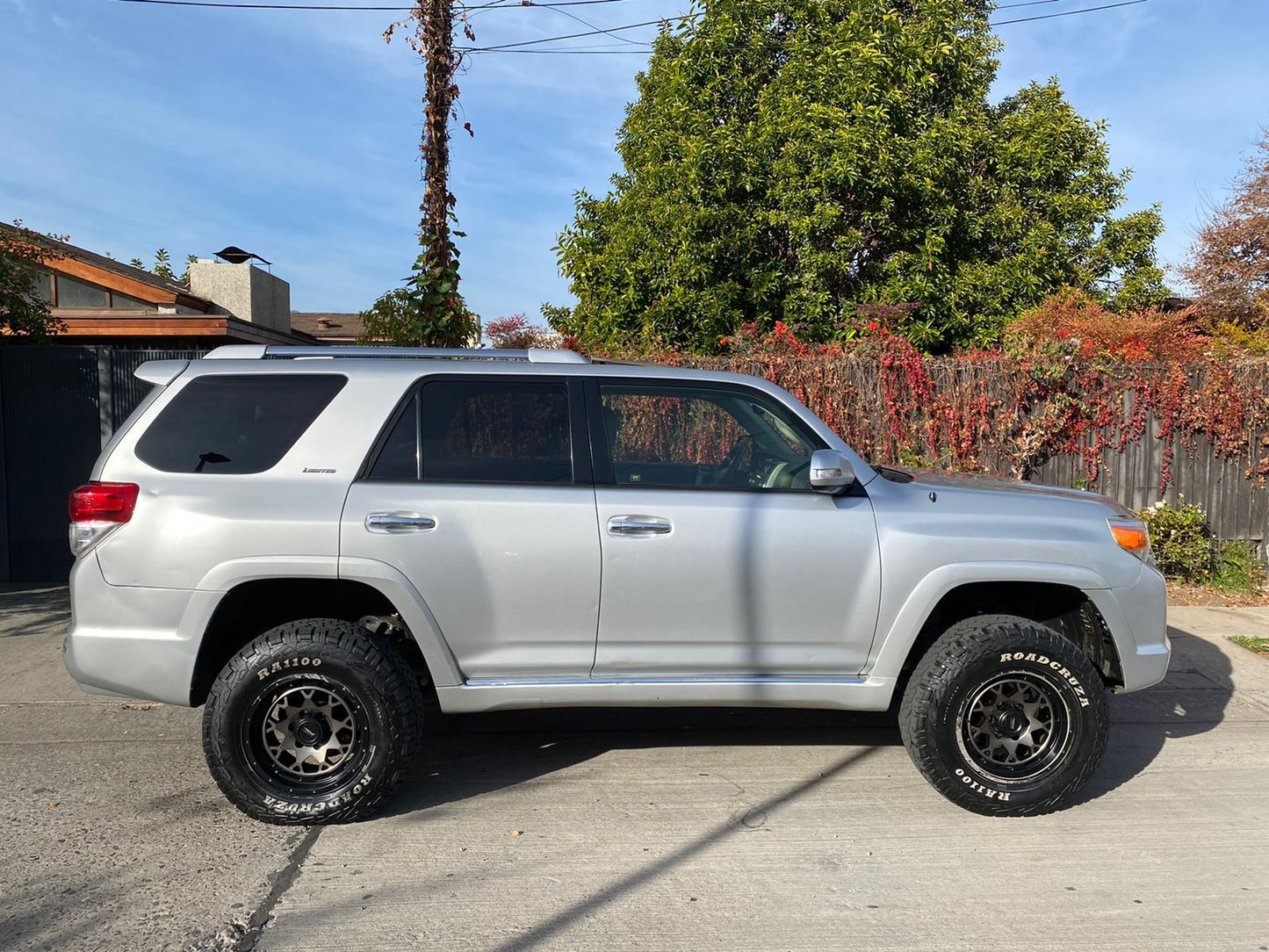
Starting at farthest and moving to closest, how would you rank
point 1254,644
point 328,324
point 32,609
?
point 328,324
point 32,609
point 1254,644

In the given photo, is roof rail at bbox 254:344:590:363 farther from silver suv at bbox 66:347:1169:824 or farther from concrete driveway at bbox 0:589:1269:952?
concrete driveway at bbox 0:589:1269:952

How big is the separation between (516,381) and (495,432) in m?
0.25

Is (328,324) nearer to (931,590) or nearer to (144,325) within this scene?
(144,325)

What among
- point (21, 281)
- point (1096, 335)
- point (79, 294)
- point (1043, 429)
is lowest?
point (1043, 429)

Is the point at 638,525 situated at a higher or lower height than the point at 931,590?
higher

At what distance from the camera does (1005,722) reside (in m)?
4.17

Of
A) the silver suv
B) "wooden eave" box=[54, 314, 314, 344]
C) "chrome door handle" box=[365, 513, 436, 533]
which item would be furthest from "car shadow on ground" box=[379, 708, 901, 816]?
"wooden eave" box=[54, 314, 314, 344]

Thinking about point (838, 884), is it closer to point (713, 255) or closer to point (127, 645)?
point (127, 645)

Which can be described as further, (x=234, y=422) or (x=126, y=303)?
(x=126, y=303)

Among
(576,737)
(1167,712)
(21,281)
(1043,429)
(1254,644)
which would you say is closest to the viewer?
(576,737)

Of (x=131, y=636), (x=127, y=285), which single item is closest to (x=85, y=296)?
(x=127, y=285)

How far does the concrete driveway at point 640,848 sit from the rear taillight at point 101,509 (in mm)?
1207

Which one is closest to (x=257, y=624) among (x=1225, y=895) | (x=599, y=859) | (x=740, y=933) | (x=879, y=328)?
(x=599, y=859)

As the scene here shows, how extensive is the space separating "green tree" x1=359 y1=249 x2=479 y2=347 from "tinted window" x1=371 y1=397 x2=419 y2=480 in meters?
4.68
